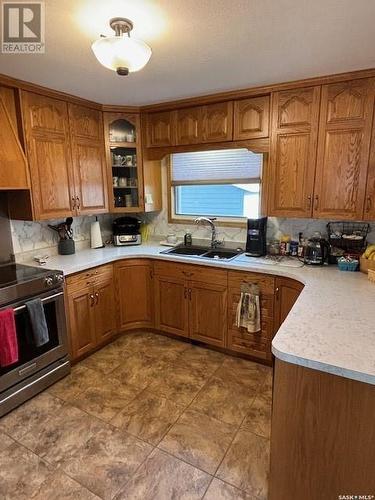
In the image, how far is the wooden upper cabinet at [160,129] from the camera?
294 centimetres

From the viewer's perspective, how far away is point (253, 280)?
250cm

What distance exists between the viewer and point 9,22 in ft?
4.83

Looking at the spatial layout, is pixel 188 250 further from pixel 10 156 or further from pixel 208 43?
pixel 208 43

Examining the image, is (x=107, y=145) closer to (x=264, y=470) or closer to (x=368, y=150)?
(x=368, y=150)

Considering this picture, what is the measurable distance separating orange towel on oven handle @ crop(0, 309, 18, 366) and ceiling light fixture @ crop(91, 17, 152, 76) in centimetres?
164

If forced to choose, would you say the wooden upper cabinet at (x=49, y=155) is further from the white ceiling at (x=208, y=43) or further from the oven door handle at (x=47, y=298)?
the oven door handle at (x=47, y=298)

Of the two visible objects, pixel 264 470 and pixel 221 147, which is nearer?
pixel 264 470

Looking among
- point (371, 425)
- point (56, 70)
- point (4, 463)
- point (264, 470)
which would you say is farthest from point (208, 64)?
point (4, 463)

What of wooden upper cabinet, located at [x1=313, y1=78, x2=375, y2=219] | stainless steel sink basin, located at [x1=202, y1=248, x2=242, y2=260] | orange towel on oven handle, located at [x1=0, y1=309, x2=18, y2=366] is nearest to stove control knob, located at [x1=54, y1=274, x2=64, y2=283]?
orange towel on oven handle, located at [x1=0, y1=309, x2=18, y2=366]

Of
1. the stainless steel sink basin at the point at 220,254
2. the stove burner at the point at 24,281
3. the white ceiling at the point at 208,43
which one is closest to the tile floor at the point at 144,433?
the stove burner at the point at 24,281

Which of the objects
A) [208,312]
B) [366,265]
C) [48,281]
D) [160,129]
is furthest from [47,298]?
[366,265]

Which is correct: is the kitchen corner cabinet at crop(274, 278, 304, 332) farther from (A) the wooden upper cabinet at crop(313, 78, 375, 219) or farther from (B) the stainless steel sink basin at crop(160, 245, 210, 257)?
(B) the stainless steel sink basin at crop(160, 245, 210, 257)

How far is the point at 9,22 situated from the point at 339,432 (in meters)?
2.40

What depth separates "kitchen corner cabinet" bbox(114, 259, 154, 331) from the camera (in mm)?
2984
